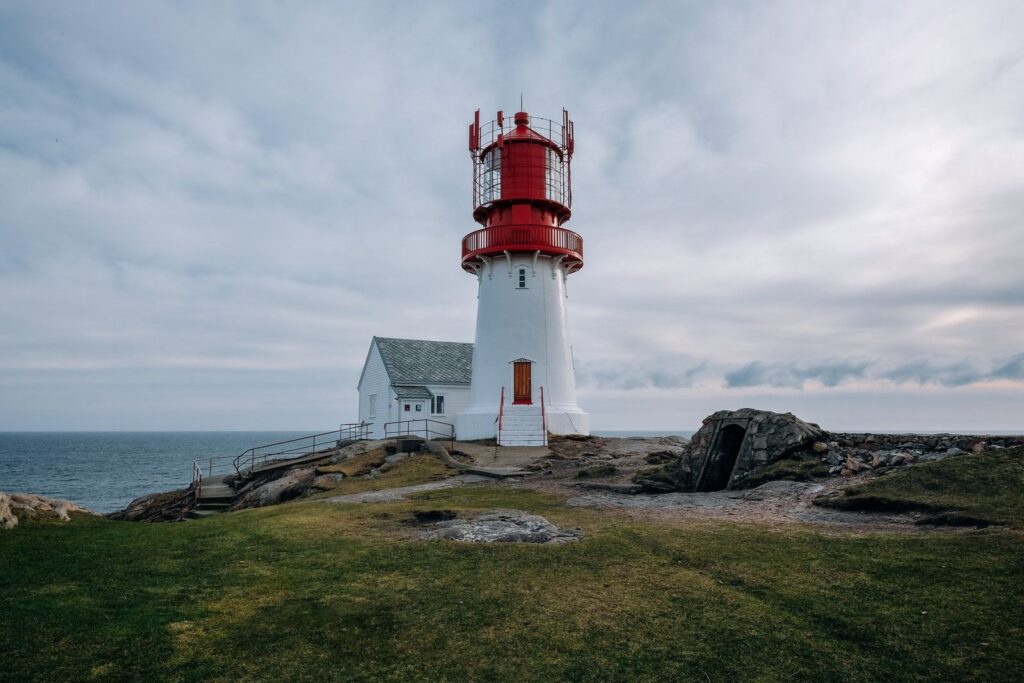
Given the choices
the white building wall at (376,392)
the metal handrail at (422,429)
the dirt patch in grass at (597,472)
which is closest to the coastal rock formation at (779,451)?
the dirt patch in grass at (597,472)

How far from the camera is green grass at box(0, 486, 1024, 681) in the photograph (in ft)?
20.2

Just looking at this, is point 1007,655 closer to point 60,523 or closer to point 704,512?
point 704,512

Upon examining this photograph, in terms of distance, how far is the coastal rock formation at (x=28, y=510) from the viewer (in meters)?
13.0

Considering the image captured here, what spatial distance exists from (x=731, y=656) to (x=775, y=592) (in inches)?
76.2

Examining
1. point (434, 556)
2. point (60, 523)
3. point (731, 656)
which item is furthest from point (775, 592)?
point (60, 523)

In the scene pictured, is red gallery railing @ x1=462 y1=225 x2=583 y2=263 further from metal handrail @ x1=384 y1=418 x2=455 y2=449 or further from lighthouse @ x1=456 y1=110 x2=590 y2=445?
metal handrail @ x1=384 y1=418 x2=455 y2=449

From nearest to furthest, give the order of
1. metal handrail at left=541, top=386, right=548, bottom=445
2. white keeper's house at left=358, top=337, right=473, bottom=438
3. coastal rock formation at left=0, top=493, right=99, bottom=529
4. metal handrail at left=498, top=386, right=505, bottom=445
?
1. coastal rock formation at left=0, top=493, right=99, bottom=529
2. metal handrail at left=541, top=386, right=548, bottom=445
3. metal handrail at left=498, top=386, right=505, bottom=445
4. white keeper's house at left=358, top=337, right=473, bottom=438

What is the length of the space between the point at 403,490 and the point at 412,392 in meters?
17.6

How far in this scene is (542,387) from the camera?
31484mm

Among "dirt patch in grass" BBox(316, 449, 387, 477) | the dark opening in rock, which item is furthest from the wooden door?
the dark opening in rock

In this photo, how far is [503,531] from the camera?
11172mm

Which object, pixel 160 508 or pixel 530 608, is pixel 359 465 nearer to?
pixel 160 508

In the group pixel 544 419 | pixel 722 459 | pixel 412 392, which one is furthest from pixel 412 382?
pixel 722 459

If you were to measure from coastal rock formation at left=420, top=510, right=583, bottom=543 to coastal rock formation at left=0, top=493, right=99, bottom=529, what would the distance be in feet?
27.9
